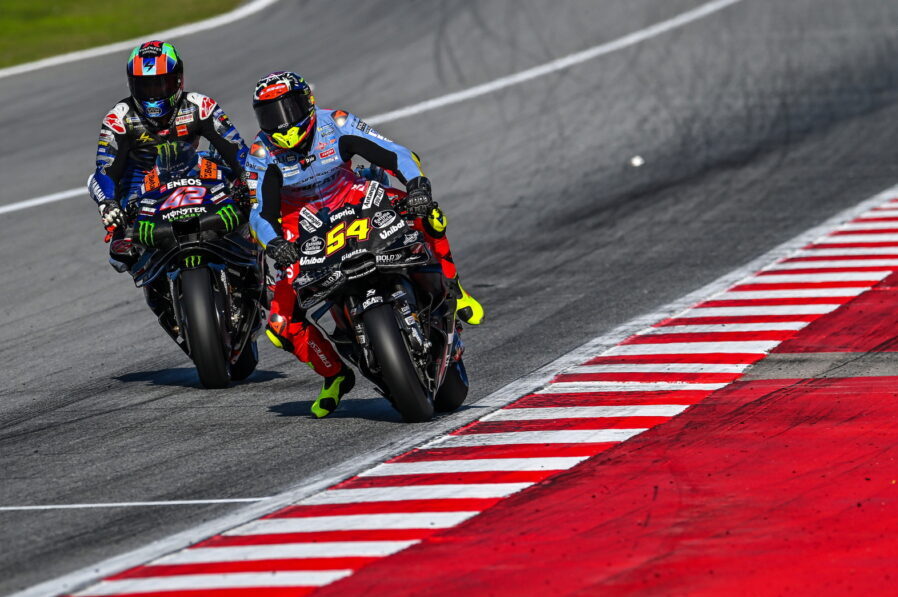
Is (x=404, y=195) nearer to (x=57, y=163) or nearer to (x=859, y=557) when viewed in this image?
(x=859, y=557)

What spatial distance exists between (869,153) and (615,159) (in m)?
3.00

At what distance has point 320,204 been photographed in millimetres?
9633

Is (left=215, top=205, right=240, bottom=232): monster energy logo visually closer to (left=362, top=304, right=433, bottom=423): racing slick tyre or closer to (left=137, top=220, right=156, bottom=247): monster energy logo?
(left=137, top=220, right=156, bottom=247): monster energy logo

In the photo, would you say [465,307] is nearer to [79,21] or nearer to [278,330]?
[278,330]

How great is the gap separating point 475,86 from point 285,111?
1325 cm

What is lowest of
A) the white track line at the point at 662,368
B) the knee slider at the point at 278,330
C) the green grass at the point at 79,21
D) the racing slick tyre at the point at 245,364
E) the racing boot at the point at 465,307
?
the white track line at the point at 662,368

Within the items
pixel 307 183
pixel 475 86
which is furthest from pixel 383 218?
pixel 475 86

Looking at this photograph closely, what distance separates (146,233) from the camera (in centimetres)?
1109

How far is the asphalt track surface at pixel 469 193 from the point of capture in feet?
29.8

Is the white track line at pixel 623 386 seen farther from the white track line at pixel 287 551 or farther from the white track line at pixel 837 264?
the white track line at pixel 837 264

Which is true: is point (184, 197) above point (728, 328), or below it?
above

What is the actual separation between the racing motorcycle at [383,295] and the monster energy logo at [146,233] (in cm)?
191

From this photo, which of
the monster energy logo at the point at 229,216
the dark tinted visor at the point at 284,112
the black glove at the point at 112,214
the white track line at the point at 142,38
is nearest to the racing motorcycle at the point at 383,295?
the dark tinted visor at the point at 284,112

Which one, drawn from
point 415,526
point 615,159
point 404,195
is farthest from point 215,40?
point 415,526
